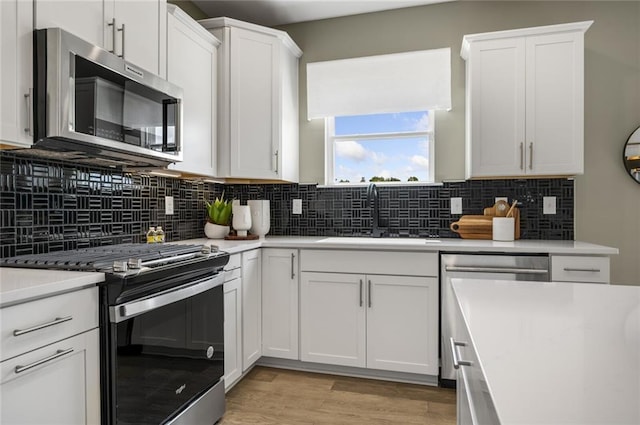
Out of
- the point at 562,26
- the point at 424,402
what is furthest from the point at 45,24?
the point at 562,26

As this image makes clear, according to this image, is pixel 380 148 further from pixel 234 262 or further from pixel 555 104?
pixel 234 262

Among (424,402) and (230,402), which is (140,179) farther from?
(424,402)

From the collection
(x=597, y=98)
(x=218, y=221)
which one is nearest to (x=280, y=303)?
(x=218, y=221)

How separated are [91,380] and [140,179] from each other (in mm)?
1410

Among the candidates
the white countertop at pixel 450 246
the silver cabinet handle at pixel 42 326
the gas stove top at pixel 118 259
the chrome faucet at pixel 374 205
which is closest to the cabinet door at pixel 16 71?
the gas stove top at pixel 118 259

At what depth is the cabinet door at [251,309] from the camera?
2.49m

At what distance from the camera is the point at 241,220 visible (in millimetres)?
2957

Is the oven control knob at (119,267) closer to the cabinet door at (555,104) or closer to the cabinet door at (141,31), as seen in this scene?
the cabinet door at (141,31)

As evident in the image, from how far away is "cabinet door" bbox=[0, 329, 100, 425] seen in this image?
110cm

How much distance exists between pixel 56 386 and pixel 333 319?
1673 millimetres

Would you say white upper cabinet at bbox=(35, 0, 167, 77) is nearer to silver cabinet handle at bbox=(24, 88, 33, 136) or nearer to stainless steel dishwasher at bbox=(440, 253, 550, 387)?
silver cabinet handle at bbox=(24, 88, 33, 136)

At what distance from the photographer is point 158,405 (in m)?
1.62

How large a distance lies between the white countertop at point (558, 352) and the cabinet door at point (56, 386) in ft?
3.94

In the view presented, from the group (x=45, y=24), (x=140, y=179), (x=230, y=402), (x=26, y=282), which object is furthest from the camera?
(x=140, y=179)
